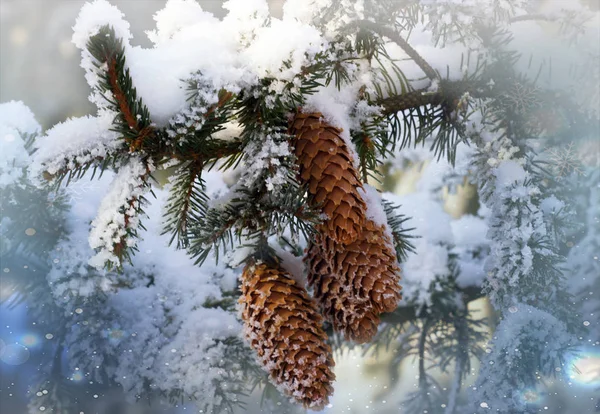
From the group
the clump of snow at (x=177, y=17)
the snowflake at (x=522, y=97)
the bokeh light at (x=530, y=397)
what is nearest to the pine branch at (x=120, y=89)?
the clump of snow at (x=177, y=17)

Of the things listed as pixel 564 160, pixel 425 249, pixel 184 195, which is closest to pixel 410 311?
pixel 425 249

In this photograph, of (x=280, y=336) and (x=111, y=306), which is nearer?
(x=280, y=336)

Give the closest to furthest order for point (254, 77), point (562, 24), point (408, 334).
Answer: point (254, 77)
point (562, 24)
point (408, 334)

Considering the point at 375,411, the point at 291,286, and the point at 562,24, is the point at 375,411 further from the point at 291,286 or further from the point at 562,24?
the point at 562,24

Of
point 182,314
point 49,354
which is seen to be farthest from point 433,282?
point 49,354

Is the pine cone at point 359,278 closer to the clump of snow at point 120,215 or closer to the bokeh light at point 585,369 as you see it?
the clump of snow at point 120,215

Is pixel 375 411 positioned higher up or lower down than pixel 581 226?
lower down

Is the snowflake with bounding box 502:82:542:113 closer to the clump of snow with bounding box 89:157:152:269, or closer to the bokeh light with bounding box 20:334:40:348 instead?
the clump of snow with bounding box 89:157:152:269
